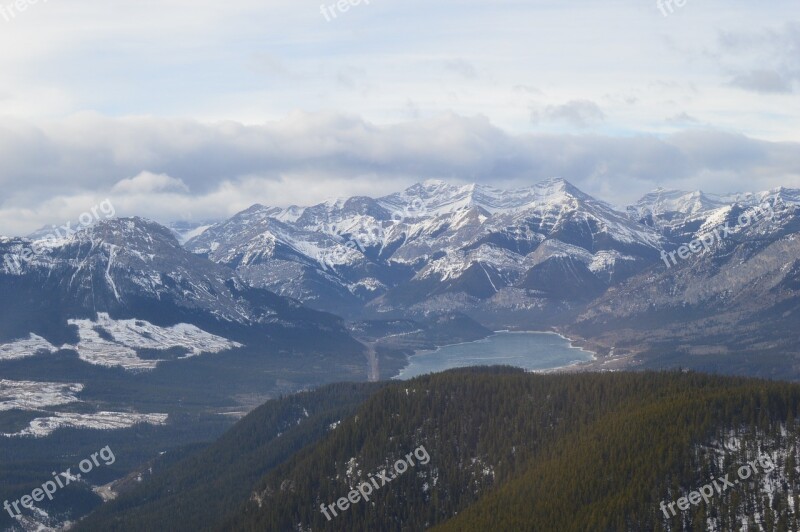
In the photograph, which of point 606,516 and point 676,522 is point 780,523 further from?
point 606,516

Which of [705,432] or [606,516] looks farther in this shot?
[705,432]

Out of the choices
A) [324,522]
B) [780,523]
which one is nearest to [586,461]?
[780,523]

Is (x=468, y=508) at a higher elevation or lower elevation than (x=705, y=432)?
lower

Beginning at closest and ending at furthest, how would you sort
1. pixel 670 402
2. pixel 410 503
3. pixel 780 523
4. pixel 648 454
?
pixel 780 523 → pixel 648 454 → pixel 670 402 → pixel 410 503

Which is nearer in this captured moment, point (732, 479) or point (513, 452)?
point (732, 479)

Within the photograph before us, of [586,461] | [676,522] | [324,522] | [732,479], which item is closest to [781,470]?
[732,479]

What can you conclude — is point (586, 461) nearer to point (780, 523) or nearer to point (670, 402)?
point (670, 402)

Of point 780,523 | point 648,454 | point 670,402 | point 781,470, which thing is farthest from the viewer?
point 670,402

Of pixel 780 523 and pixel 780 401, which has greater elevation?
pixel 780 401

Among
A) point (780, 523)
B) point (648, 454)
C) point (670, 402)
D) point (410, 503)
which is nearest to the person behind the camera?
point (780, 523)
